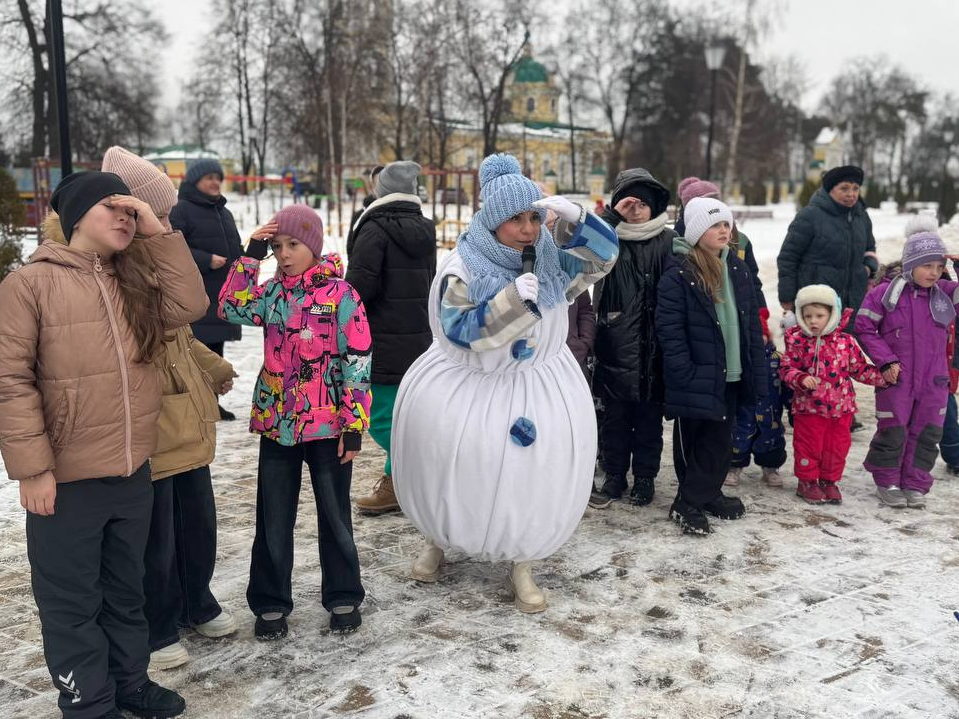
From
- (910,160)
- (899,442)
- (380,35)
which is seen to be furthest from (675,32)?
(899,442)

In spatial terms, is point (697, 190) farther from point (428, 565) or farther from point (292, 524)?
point (292, 524)

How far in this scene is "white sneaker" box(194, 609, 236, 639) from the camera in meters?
3.35

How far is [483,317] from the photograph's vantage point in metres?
3.11

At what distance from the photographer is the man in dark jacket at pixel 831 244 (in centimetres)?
610

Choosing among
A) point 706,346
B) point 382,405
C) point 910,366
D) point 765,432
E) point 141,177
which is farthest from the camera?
point 765,432

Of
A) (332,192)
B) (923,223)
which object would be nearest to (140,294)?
(923,223)

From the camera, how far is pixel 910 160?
6712 cm

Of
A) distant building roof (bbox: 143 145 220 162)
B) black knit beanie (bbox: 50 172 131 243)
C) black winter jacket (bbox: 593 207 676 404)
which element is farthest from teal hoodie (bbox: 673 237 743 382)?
distant building roof (bbox: 143 145 220 162)

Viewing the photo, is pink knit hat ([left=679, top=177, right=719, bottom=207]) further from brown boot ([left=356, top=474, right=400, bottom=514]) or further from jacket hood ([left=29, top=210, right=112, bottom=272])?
jacket hood ([left=29, top=210, right=112, bottom=272])

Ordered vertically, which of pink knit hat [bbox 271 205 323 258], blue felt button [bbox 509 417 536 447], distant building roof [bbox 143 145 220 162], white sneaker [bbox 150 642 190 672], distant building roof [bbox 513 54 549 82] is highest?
distant building roof [bbox 513 54 549 82]

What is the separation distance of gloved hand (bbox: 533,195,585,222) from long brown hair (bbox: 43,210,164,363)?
1.41m

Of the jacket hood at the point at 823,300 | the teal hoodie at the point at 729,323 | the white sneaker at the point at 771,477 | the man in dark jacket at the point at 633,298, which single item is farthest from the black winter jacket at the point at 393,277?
the white sneaker at the point at 771,477

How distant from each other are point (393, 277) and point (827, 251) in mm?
3400

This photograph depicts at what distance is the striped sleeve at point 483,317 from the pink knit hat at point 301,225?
527mm
